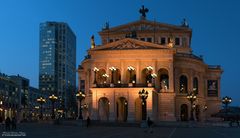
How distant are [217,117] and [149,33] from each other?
1108 inches

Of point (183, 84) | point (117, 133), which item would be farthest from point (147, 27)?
point (117, 133)

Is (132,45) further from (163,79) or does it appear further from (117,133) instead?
(117,133)

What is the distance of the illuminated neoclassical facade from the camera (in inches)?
4016

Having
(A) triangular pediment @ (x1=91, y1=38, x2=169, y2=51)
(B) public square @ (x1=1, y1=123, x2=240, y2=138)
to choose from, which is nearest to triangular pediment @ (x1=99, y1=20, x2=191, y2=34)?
(A) triangular pediment @ (x1=91, y1=38, x2=169, y2=51)

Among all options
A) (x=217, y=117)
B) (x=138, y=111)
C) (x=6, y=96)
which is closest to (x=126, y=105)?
(x=138, y=111)

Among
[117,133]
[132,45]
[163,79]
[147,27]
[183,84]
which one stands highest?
[147,27]

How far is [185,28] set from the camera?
123 m

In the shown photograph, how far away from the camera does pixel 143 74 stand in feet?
362

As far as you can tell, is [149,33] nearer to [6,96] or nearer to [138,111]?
[138,111]

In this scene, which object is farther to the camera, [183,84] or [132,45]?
[183,84]

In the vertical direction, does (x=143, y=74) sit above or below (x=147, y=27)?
below

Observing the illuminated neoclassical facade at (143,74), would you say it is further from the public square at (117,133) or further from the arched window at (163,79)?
the public square at (117,133)

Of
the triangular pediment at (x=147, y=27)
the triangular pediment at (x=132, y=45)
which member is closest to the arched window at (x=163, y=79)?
the triangular pediment at (x=132, y=45)

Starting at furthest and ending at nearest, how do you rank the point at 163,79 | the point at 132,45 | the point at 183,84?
the point at 183,84, the point at 163,79, the point at 132,45
